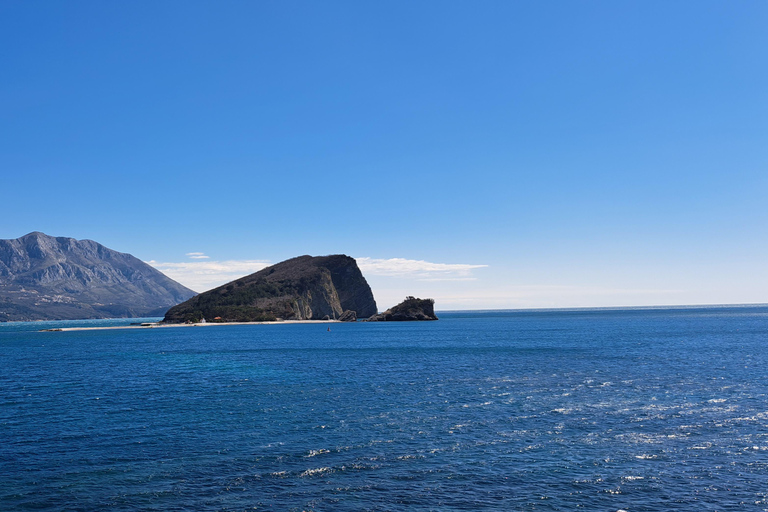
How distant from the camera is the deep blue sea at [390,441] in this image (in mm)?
22266

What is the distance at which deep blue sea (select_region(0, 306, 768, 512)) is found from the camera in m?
22.3

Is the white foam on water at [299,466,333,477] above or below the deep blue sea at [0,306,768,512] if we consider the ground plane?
above

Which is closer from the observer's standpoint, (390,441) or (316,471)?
(316,471)

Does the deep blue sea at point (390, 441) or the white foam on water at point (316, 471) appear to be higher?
the white foam on water at point (316, 471)

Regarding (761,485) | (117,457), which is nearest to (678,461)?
(761,485)

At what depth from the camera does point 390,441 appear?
102 ft

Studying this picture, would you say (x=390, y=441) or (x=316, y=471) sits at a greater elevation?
(x=316, y=471)

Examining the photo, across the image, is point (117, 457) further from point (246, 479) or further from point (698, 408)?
point (698, 408)

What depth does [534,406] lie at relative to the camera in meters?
41.6

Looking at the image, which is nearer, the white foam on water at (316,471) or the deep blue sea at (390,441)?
the deep blue sea at (390,441)

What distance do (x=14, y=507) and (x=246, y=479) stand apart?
9934 millimetres

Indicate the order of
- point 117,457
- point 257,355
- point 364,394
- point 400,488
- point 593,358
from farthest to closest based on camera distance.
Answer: point 257,355, point 593,358, point 364,394, point 117,457, point 400,488

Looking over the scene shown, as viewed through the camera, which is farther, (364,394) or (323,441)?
(364,394)

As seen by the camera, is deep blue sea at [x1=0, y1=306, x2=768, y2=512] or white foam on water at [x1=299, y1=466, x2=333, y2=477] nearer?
deep blue sea at [x1=0, y1=306, x2=768, y2=512]
